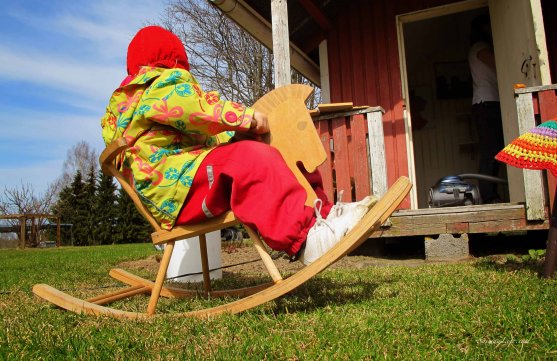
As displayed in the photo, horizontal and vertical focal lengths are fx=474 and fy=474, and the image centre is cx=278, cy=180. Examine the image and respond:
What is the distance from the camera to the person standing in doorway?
5.00 meters

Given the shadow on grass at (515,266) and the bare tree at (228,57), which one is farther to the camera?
the bare tree at (228,57)

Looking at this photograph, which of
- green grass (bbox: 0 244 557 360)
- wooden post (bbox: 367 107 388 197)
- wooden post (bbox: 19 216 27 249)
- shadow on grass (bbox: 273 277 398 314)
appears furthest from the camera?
wooden post (bbox: 19 216 27 249)

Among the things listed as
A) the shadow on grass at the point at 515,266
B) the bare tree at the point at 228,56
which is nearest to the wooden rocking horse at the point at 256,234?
the shadow on grass at the point at 515,266

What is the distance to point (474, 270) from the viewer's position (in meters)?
2.96

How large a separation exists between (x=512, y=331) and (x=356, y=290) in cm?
99

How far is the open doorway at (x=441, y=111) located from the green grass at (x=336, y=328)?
17.1 ft

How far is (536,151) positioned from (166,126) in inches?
69.4

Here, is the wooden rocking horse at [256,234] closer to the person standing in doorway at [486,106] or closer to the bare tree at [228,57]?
the person standing in doorway at [486,106]

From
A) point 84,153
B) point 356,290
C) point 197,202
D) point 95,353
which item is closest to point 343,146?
point 356,290

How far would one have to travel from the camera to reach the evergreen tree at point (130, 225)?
19.2m

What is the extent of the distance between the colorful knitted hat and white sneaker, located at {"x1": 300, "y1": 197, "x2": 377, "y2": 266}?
2.96 ft

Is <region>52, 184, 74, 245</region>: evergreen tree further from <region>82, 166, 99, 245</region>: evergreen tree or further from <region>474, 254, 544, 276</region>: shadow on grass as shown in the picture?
<region>474, 254, 544, 276</region>: shadow on grass

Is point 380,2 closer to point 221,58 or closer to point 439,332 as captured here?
point 439,332

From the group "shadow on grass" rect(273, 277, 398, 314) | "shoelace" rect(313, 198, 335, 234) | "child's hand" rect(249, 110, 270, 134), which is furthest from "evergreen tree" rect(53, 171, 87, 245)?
"shoelace" rect(313, 198, 335, 234)
